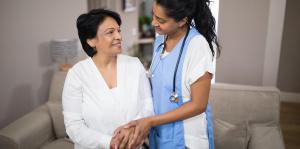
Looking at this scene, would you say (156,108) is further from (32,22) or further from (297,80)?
(297,80)

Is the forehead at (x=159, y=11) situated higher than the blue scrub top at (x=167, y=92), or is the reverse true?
the forehead at (x=159, y=11)

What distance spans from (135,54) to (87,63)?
3.47m

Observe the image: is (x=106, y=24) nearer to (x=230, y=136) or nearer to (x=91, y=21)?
(x=91, y=21)

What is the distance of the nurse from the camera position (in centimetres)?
106

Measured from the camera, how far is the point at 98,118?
129 centimetres

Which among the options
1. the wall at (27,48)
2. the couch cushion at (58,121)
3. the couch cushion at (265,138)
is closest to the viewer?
the couch cushion at (265,138)

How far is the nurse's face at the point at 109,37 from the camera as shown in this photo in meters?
1.30

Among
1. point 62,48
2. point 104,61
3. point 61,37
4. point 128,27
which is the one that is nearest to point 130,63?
point 104,61

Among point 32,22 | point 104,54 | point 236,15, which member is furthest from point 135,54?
point 104,54

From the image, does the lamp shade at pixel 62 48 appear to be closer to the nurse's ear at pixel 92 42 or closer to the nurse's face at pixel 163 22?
the nurse's ear at pixel 92 42

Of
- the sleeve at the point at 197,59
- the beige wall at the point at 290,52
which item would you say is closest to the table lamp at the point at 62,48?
the sleeve at the point at 197,59

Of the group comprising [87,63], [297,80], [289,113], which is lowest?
[289,113]

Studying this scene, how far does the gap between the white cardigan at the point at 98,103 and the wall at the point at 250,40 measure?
1292 mm

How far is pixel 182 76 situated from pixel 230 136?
0.91m
